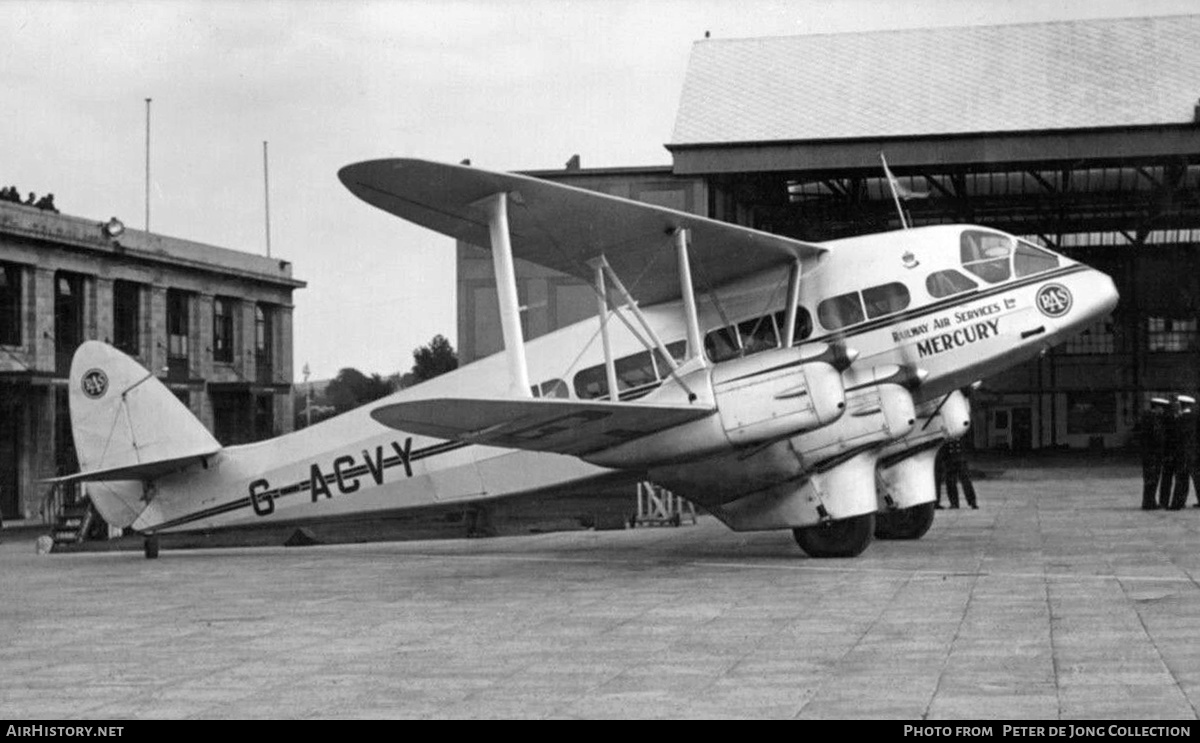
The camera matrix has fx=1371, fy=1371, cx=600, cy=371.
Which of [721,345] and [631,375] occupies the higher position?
[721,345]

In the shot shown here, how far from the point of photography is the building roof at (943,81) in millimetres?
35875

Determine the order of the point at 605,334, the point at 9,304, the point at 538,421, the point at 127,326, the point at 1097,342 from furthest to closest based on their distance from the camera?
the point at 1097,342 < the point at 127,326 < the point at 9,304 < the point at 605,334 < the point at 538,421

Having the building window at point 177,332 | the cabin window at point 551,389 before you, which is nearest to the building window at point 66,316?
the building window at point 177,332

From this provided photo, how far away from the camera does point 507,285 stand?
48.3ft

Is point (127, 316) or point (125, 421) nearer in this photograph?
point (125, 421)

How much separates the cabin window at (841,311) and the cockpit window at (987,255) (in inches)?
52.9

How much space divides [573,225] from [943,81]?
2584 cm

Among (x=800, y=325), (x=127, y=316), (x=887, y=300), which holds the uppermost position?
(x=127, y=316)

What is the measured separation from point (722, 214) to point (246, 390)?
2152 cm

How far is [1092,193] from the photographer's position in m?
43.7

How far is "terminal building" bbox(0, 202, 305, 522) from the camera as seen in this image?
40812 millimetres

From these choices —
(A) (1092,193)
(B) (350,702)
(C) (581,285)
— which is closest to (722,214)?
(C) (581,285)

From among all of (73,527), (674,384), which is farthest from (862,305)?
(73,527)

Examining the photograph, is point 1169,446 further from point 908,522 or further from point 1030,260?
point 1030,260
